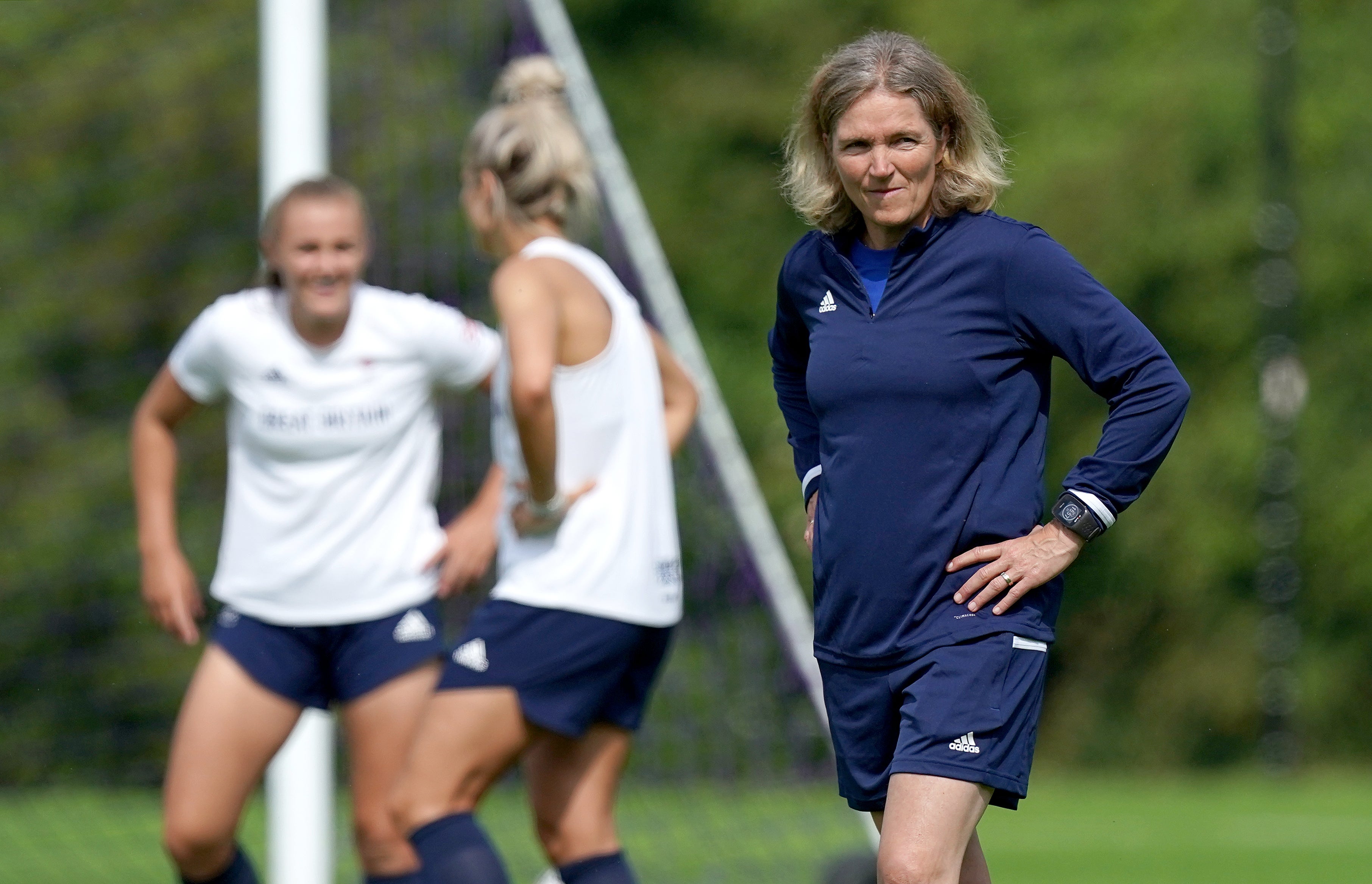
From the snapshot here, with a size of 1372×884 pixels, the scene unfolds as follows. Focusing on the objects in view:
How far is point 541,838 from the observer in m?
4.35

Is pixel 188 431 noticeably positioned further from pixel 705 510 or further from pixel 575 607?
pixel 575 607

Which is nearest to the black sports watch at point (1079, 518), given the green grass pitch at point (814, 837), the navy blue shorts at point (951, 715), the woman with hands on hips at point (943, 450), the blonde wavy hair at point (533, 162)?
the woman with hands on hips at point (943, 450)

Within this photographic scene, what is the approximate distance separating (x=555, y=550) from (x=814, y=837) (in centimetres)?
329

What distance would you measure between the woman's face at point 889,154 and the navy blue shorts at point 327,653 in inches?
72.8

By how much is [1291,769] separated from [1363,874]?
7.00 meters

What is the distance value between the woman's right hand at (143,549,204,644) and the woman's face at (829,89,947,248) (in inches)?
93.5

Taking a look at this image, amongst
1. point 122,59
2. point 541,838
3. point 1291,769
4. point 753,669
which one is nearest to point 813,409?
point 541,838

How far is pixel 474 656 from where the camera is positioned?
4.12 metres

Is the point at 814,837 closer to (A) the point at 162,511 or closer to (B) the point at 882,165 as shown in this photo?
(A) the point at 162,511

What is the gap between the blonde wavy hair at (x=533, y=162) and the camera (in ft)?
14.3

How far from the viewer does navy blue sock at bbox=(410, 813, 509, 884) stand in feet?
13.3

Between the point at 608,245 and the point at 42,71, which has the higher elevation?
the point at 42,71

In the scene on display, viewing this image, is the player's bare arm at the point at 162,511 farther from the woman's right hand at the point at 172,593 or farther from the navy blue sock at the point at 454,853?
the navy blue sock at the point at 454,853

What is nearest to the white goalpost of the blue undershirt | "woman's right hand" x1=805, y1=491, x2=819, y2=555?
"woman's right hand" x1=805, y1=491, x2=819, y2=555
